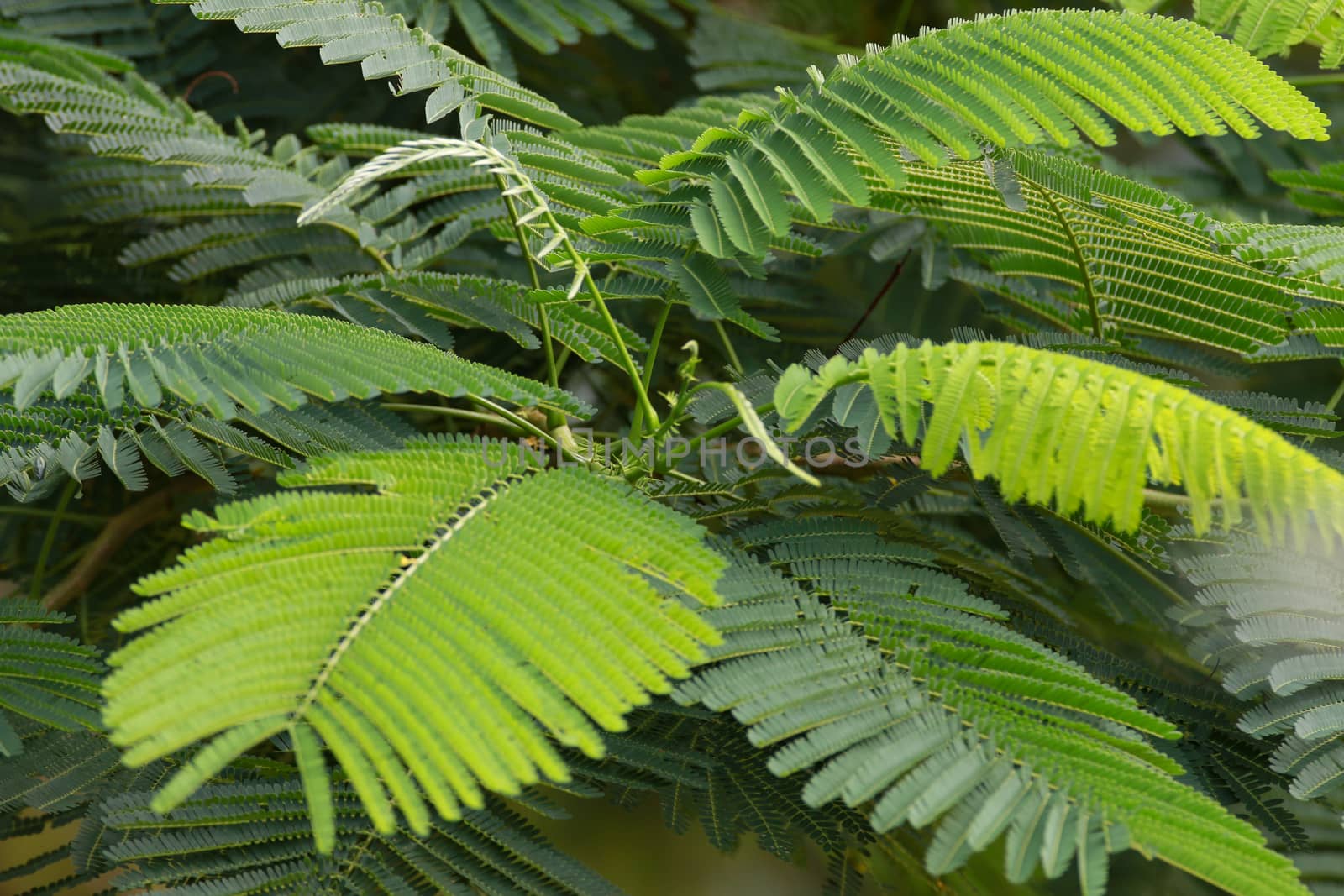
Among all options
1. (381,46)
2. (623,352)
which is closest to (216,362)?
(623,352)

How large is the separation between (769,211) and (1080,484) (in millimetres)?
411

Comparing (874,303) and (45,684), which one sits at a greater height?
(874,303)

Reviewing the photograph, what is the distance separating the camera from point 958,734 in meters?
0.69

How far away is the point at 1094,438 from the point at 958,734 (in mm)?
216

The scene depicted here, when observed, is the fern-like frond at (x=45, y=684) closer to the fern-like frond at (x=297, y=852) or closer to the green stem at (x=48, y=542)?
the fern-like frond at (x=297, y=852)

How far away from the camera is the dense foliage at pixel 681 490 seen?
631 millimetres

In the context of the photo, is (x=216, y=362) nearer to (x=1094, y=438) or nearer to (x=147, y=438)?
(x=147, y=438)

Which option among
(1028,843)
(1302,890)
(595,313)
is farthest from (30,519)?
(1302,890)

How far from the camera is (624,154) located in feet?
4.18

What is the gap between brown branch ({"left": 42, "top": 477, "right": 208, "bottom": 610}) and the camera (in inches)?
58.2

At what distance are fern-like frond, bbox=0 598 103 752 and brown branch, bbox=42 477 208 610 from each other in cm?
53

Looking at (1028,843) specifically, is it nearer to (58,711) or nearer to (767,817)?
(767,817)

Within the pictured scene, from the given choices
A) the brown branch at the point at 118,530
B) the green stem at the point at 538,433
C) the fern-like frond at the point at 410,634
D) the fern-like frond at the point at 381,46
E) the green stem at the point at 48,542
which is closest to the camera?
the fern-like frond at the point at 410,634

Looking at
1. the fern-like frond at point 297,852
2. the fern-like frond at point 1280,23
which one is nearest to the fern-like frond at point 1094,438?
the fern-like frond at point 297,852
